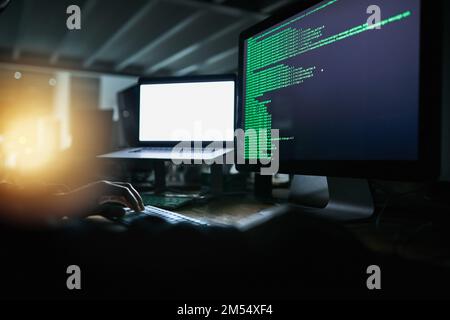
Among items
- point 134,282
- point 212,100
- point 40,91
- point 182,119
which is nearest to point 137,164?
point 182,119

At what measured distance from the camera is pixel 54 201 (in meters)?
0.56

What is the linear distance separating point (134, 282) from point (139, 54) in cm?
844

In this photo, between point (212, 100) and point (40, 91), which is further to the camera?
point (40, 91)

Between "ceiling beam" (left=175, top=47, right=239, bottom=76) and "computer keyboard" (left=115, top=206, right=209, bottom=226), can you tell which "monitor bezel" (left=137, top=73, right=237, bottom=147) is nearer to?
"computer keyboard" (left=115, top=206, right=209, bottom=226)

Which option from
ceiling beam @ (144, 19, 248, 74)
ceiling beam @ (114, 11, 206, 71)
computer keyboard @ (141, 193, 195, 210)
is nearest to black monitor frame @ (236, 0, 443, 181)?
computer keyboard @ (141, 193, 195, 210)

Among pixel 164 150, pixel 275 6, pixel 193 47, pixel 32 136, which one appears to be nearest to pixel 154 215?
pixel 164 150

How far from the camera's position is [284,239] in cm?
36

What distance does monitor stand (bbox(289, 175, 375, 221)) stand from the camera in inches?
32.3

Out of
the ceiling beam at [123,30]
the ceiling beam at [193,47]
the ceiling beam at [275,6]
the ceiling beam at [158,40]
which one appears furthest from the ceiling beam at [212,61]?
the ceiling beam at [123,30]

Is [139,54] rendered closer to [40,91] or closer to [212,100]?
Answer: [40,91]

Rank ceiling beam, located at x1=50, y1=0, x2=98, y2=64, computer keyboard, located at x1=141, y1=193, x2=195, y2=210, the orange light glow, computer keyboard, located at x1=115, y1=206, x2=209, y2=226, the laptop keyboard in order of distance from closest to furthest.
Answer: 1. computer keyboard, located at x1=115, y1=206, x2=209, y2=226
2. computer keyboard, located at x1=141, y1=193, x2=195, y2=210
3. the laptop keyboard
4. ceiling beam, located at x1=50, y1=0, x2=98, y2=64
5. the orange light glow

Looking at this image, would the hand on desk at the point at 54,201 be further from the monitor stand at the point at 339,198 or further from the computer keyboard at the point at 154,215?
the monitor stand at the point at 339,198

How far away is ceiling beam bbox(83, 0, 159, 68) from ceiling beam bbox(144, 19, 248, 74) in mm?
1426
